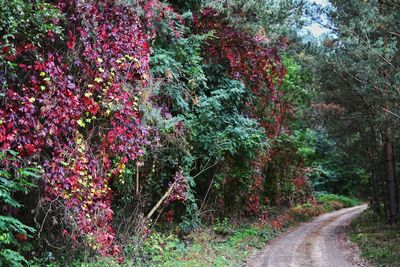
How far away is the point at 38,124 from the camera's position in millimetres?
5684

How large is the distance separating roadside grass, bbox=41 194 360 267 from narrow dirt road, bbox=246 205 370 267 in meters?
0.47

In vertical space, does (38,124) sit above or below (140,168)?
above

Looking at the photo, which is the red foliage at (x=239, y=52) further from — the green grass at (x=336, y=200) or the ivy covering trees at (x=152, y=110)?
the green grass at (x=336, y=200)

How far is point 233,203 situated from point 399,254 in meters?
6.73

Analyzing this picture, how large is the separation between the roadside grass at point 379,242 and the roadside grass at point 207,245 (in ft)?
10.6

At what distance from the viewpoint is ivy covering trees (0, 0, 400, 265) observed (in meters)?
5.77

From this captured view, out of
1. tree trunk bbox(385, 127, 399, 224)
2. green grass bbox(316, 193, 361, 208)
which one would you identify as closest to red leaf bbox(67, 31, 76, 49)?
tree trunk bbox(385, 127, 399, 224)

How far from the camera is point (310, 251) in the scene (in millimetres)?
12109

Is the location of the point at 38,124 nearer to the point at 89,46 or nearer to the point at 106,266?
the point at 89,46

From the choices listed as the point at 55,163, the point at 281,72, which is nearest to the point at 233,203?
the point at 281,72

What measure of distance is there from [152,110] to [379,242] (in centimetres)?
926

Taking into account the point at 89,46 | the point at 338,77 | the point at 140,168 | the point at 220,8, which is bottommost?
the point at 140,168

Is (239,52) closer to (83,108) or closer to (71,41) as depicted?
(71,41)

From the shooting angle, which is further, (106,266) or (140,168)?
(140,168)
